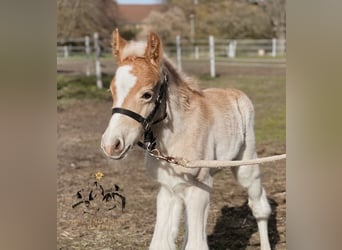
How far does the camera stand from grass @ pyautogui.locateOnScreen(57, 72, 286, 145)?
3.69 metres

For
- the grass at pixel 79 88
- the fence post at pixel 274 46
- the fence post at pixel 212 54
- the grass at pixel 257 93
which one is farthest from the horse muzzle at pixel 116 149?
the fence post at pixel 274 46

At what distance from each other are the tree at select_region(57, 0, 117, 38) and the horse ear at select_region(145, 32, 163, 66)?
2.90 m

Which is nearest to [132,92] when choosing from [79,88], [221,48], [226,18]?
[79,88]

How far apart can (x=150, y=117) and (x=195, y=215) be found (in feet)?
1.01

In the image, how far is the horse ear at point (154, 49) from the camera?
1.12 meters

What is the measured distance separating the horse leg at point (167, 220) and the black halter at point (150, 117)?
0.16 metres

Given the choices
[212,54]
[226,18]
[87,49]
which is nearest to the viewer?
[87,49]

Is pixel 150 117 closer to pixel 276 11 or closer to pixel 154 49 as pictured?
pixel 154 49

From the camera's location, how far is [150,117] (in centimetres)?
114

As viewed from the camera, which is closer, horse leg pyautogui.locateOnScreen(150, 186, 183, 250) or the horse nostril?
the horse nostril

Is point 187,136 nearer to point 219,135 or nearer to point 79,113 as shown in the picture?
point 219,135

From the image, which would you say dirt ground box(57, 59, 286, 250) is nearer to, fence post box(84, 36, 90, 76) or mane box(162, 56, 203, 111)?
mane box(162, 56, 203, 111)

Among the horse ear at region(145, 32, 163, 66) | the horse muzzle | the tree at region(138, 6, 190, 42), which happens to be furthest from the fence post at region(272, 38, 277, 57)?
the horse muzzle
